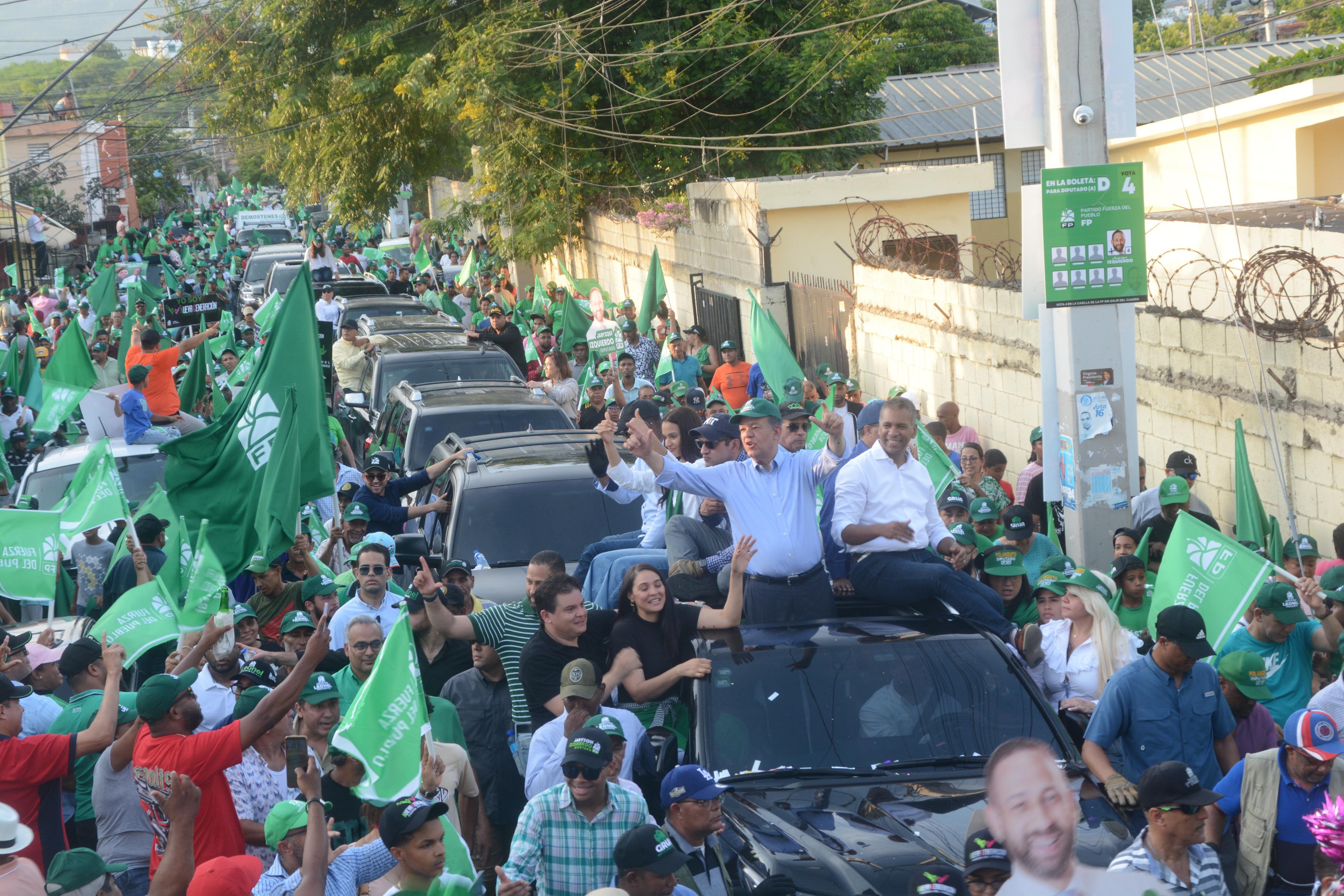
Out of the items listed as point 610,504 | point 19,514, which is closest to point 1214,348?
point 610,504

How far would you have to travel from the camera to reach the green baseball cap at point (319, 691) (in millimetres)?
5816

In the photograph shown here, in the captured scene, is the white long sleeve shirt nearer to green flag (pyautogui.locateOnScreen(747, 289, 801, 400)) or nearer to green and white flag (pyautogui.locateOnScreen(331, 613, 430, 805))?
green and white flag (pyautogui.locateOnScreen(331, 613, 430, 805))

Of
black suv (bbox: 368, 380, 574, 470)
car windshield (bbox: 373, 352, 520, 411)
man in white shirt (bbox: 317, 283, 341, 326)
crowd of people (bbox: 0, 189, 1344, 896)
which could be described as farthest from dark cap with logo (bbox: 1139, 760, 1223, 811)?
man in white shirt (bbox: 317, 283, 341, 326)

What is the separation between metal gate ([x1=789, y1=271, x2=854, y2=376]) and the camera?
17.7 metres

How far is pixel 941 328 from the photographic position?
1495cm

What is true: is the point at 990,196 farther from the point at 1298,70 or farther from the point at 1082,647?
the point at 1082,647

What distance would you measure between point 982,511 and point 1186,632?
2988mm

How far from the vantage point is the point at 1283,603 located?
6.35 metres

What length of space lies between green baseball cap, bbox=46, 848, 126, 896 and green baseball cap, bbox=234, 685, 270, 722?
3.32 ft

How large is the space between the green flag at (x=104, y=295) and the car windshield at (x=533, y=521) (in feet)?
56.1

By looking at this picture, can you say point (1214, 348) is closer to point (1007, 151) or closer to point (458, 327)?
point (458, 327)

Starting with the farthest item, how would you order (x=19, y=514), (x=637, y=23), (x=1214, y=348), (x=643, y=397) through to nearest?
(x=637, y=23) < (x=643, y=397) < (x=1214, y=348) < (x=19, y=514)

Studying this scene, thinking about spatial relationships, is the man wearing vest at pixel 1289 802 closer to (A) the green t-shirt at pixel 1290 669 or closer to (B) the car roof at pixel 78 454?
(A) the green t-shirt at pixel 1290 669

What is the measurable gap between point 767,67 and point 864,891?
2047 cm
